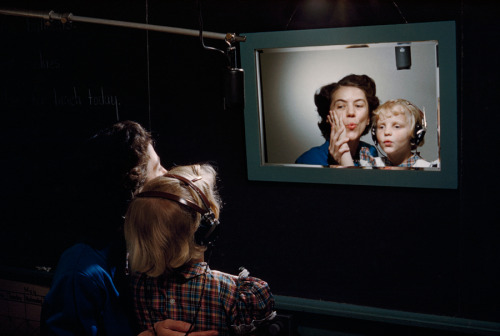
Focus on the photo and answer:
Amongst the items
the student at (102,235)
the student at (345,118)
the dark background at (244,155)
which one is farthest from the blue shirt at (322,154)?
the student at (102,235)

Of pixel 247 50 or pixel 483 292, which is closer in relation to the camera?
pixel 483 292

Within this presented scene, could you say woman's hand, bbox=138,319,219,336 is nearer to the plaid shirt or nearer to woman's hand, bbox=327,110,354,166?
the plaid shirt

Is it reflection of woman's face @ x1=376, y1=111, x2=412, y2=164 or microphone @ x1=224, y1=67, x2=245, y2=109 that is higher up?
microphone @ x1=224, y1=67, x2=245, y2=109

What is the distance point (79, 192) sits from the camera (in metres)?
2.16

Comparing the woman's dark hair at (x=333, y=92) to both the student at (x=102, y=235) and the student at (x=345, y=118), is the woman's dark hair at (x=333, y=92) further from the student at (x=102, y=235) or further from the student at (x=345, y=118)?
the student at (x=102, y=235)

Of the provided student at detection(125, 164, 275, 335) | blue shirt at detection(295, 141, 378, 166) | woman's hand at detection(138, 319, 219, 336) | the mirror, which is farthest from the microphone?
woman's hand at detection(138, 319, 219, 336)

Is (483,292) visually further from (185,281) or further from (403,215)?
(185,281)

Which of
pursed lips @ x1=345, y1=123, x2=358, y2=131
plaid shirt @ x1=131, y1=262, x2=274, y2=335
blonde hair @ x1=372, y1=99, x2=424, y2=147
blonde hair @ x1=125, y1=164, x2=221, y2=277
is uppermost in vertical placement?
blonde hair @ x1=372, y1=99, x2=424, y2=147

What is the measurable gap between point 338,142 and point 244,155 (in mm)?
529

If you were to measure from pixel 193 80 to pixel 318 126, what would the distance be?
0.74m

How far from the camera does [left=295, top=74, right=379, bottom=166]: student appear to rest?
8.09 feet

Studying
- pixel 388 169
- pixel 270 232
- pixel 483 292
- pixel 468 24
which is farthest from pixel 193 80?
pixel 483 292

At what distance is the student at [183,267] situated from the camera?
194 centimetres

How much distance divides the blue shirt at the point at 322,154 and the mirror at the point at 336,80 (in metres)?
0.02
